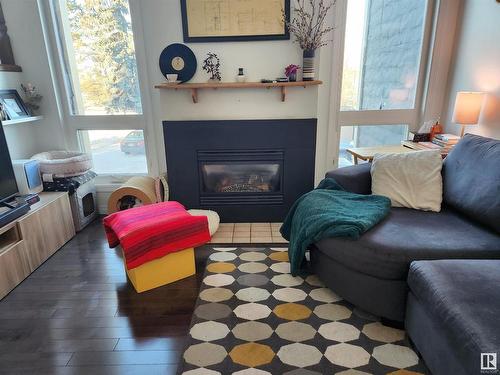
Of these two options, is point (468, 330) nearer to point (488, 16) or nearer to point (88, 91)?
point (488, 16)

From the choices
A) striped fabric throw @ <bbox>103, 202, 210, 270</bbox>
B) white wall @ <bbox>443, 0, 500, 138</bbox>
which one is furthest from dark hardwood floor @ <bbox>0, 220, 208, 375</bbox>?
white wall @ <bbox>443, 0, 500, 138</bbox>

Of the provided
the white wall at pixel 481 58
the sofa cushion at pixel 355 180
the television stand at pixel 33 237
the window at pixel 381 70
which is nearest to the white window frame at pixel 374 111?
the window at pixel 381 70

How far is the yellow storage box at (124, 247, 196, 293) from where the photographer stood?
213 cm

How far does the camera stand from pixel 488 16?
2576 millimetres

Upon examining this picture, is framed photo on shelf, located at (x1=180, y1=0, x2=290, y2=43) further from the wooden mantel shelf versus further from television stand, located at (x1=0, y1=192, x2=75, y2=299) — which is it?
television stand, located at (x1=0, y1=192, x2=75, y2=299)

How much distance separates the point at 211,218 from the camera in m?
2.91

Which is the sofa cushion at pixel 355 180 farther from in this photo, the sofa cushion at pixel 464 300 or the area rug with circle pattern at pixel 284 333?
the sofa cushion at pixel 464 300

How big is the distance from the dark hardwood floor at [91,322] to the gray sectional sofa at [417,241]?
94cm

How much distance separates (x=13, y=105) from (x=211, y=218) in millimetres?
2001

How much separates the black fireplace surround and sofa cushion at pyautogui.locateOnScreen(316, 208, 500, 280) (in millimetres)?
1185

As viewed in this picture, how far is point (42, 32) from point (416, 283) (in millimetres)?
3546

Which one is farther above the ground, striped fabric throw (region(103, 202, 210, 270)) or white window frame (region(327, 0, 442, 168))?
white window frame (region(327, 0, 442, 168))

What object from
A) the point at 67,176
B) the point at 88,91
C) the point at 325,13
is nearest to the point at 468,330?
the point at 325,13

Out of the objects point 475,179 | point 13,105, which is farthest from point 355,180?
point 13,105
